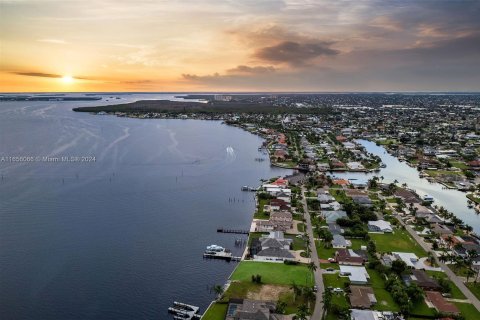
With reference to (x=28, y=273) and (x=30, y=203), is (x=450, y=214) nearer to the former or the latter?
(x=28, y=273)

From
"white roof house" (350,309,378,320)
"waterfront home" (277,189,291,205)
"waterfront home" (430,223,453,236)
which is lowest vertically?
"white roof house" (350,309,378,320)

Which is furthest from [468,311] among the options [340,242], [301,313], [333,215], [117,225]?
[117,225]

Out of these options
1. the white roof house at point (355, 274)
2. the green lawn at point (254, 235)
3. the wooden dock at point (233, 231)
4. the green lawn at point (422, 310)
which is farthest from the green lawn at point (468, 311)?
the wooden dock at point (233, 231)

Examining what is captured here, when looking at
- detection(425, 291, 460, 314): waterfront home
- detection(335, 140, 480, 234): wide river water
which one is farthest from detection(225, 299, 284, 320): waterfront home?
detection(335, 140, 480, 234): wide river water

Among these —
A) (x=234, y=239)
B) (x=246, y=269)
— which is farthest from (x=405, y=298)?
(x=234, y=239)

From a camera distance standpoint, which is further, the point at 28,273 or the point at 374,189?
the point at 374,189

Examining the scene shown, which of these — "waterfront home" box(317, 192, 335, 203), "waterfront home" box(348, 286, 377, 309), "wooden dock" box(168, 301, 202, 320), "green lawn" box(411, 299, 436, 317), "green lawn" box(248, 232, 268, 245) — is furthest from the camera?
"waterfront home" box(317, 192, 335, 203)

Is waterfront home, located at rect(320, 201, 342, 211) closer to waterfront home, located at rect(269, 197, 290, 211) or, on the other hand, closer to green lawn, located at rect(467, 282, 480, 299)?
waterfront home, located at rect(269, 197, 290, 211)
